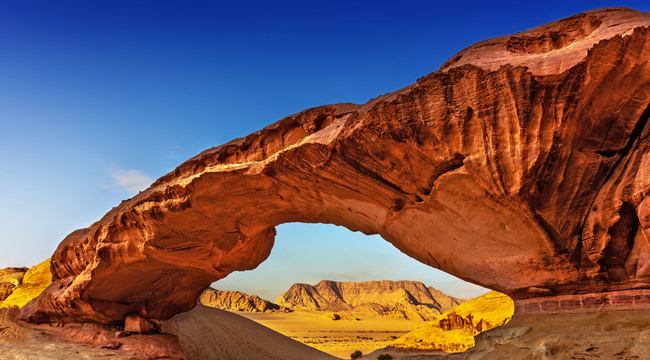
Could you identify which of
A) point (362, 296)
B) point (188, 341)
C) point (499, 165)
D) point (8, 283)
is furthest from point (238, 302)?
point (499, 165)

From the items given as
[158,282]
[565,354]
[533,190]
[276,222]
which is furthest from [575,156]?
[158,282]

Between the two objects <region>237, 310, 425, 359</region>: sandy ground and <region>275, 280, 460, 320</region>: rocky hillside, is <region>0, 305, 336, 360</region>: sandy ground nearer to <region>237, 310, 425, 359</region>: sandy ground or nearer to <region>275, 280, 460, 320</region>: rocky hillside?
<region>237, 310, 425, 359</region>: sandy ground

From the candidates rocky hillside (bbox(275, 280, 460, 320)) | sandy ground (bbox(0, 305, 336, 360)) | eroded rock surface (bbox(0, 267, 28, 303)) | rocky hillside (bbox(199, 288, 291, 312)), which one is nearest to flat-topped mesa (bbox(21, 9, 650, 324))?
sandy ground (bbox(0, 305, 336, 360))

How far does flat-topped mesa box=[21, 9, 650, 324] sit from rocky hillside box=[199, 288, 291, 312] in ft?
192

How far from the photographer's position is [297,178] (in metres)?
7.25

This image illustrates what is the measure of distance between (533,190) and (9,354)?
11279 mm

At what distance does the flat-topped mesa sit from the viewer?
460 cm

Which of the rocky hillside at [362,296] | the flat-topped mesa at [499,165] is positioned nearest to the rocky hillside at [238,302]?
the rocky hillside at [362,296]

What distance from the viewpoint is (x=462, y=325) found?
16.4 m

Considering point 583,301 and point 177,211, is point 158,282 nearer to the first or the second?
point 177,211

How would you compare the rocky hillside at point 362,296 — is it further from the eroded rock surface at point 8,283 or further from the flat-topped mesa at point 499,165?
the flat-topped mesa at point 499,165

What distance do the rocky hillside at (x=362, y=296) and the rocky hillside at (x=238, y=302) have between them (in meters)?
23.1

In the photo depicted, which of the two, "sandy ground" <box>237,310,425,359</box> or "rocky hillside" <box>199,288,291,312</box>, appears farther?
"rocky hillside" <box>199,288,291,312</box>

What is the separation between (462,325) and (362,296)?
104949 millimetres
